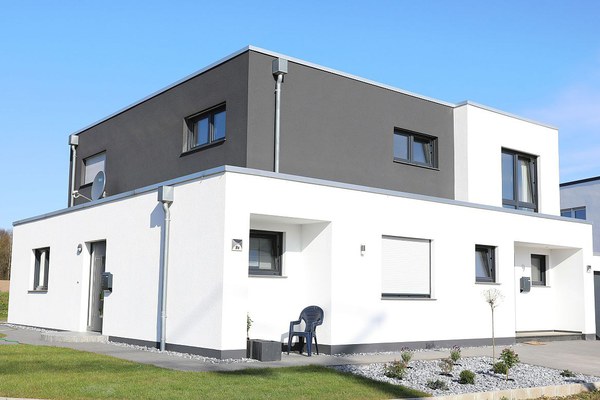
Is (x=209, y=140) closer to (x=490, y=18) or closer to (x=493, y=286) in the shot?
(x=490, y=18)

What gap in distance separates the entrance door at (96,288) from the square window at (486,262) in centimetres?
854

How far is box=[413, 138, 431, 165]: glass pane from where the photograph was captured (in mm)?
16547

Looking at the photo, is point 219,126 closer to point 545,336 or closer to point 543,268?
point 545,336

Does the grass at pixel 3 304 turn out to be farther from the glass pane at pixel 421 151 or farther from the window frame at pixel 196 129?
the glass pane at pixel 421 151

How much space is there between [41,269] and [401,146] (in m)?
10.5

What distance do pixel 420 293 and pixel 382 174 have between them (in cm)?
282

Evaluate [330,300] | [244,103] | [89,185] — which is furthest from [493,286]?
[89,185]

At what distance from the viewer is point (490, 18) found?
39.8ft

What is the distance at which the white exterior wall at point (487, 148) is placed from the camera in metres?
16.8

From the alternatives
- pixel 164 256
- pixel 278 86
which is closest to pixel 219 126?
pixel 278 86

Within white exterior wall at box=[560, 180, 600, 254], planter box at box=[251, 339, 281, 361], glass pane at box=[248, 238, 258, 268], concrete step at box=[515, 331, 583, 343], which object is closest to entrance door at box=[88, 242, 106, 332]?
glass pane at box=[248, 238, 258, 268]

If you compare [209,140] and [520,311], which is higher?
[209,140]

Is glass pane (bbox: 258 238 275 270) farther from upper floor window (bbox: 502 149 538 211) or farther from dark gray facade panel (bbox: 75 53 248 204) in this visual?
upper floor window (bbox: 502 149 538 211)

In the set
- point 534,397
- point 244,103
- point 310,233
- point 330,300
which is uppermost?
point 244,103
